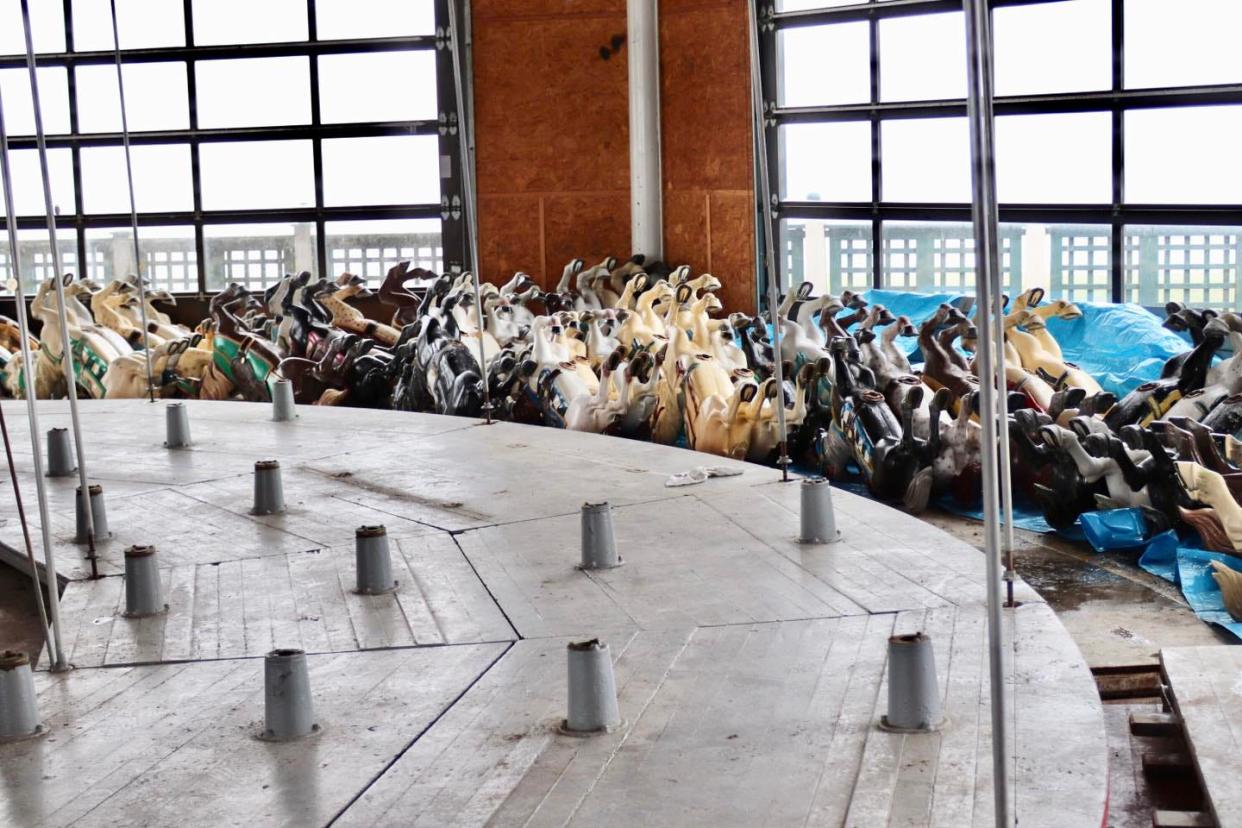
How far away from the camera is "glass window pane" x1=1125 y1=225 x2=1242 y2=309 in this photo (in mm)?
11672

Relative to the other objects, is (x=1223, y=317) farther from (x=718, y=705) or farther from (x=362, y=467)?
(x=718, y=705)

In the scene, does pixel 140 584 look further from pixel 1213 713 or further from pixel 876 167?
pixel 876 167

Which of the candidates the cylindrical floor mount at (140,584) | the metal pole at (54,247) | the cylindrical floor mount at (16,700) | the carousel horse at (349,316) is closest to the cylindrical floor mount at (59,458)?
the metal pole at (54,247)

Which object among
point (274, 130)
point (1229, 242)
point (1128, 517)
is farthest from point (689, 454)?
point (274, 130)

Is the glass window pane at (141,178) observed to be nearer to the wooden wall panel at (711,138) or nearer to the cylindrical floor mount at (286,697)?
the wooden wall panel at (711,138)

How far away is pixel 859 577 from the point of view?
461cm

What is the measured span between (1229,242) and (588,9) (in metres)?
6.17

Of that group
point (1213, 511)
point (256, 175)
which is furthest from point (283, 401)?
point (256, 175)

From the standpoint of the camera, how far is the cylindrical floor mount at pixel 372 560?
4688 millimetres

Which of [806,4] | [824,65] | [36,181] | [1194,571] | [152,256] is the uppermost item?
[806,4]

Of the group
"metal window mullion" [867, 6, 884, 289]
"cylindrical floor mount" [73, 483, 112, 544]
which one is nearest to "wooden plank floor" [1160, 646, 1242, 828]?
"cylindrical floor mount" [73, 483, 112, 544]

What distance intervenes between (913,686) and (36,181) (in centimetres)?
1544

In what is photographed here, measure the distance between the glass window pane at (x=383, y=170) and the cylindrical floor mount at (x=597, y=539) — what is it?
10832 millimetres

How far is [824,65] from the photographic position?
13.8m
